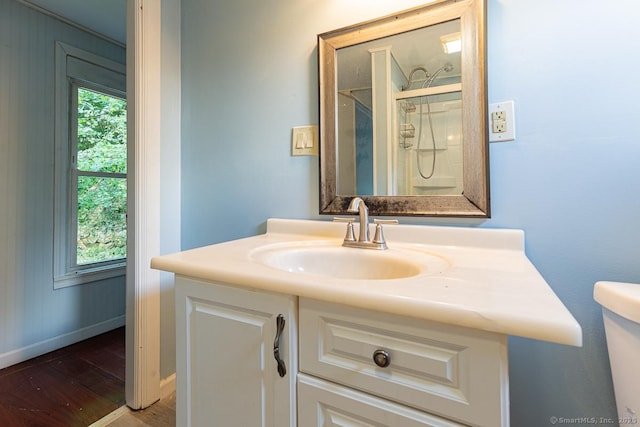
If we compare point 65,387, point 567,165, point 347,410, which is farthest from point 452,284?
point 65,387

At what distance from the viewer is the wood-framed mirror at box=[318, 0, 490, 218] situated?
0.85 meters

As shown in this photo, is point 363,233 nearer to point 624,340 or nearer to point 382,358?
point 382,358

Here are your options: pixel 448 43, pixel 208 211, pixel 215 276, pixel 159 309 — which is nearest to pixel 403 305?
pixel 215 276

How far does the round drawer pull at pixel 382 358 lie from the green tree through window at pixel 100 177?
2.31 metres

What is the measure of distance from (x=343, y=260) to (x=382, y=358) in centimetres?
41

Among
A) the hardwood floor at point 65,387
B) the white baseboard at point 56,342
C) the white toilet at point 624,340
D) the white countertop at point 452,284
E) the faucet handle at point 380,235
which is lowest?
the hardwood floor at point 65,387

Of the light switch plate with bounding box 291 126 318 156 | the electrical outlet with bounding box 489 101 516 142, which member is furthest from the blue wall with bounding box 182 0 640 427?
the light switch plate with bounding box 291 126 318 156

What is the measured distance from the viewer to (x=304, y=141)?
1118 mm

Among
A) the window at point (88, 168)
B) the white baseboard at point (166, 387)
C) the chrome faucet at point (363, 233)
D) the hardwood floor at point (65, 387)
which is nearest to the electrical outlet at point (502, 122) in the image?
the chrome faucet at point (363, 233)

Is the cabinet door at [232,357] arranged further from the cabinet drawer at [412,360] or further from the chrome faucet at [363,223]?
the chrome faucet at [363,223]

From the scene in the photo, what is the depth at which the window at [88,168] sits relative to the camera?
1.88 meters

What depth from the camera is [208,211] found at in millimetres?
1340

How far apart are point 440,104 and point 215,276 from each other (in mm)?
805

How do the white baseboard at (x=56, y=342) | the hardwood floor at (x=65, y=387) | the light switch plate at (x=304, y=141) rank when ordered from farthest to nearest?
1. the white baseboard at (x=56, y=342)
2. the hardwood floor at (x=65, y=387)
3. the light switch plate at (x=304, y=141)
